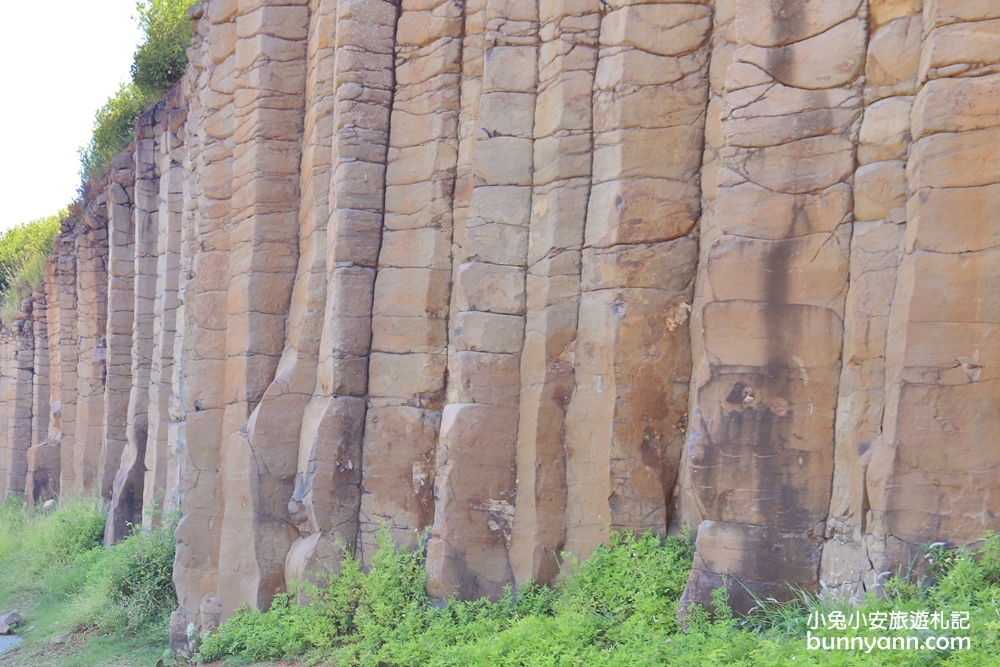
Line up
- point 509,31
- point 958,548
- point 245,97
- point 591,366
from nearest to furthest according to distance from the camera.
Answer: point 958,548 → point 591,366 → point 509,31 → point 245,97

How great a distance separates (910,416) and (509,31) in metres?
4.72

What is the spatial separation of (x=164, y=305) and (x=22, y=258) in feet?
50.8

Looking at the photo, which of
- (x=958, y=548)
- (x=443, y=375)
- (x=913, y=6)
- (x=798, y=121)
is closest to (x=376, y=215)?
(x=443, y=375)

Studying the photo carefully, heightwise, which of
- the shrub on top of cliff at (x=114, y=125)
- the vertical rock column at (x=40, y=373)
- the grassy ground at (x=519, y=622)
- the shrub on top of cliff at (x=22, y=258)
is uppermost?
the shrub on top of cliff at (x=114, y=125)

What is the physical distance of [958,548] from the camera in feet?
17.9

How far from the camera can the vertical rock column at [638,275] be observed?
24.1 ft

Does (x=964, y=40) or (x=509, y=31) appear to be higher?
(x=509, y=31)

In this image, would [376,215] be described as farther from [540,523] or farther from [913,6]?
[913,6]

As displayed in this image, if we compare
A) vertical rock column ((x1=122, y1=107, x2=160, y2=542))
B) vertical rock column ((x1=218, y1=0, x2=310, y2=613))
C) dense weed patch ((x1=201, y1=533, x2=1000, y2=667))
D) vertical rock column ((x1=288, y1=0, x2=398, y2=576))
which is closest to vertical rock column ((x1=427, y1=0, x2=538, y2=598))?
dense weed patch ((x1=201, y1=533, x2=1000, y2=667))

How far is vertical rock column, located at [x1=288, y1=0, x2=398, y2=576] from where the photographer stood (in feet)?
29.6

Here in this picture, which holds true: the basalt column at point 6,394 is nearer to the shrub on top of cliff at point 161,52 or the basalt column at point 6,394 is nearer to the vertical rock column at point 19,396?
the vertical rock column at point 19,396

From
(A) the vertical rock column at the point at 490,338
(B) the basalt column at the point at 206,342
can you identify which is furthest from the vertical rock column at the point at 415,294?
(B) the basalt column at the point at 206,342

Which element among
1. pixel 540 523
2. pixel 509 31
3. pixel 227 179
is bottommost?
pixel 540 523

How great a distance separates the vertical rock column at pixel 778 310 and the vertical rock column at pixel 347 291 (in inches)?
145
